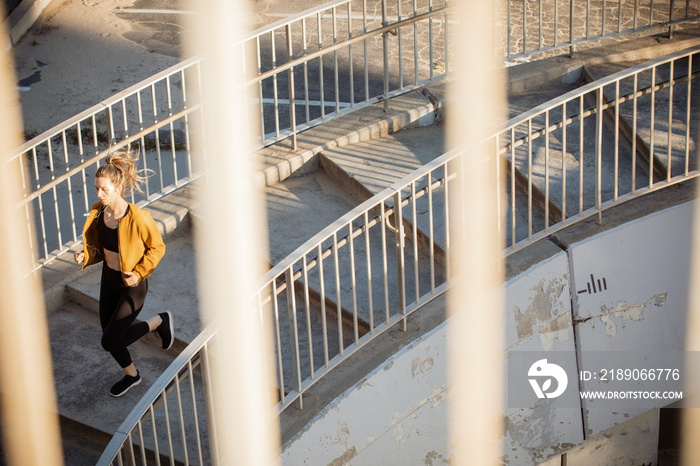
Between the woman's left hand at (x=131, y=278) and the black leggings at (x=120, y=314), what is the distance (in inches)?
4.8

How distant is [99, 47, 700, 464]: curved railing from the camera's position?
519 cm

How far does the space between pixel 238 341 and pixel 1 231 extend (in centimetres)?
242

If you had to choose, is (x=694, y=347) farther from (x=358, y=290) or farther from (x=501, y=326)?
(x=358, y=290)

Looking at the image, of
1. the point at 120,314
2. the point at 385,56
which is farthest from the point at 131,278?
the point at 385,56

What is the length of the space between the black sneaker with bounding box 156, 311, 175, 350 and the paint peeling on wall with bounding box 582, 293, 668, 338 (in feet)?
9.74

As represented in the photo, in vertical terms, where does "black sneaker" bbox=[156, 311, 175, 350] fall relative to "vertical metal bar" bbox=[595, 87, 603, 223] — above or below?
below

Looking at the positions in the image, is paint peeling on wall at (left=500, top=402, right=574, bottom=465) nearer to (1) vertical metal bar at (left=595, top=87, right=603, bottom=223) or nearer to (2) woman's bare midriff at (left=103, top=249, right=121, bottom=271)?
(1) vertical metal bar at (left=595, top=87, right=603, bottom=223)

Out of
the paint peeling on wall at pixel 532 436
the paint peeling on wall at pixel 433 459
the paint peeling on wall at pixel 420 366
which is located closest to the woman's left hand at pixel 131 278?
the paint peeling on wall at pixel 420 366

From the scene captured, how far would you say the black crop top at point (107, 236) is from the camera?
5695 mm

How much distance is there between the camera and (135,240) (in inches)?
222

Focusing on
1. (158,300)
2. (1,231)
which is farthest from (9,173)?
(158,300)

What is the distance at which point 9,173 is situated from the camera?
6.58 meters

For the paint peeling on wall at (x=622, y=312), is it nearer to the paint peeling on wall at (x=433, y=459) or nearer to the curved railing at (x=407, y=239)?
the curved railing at (x=407, y=239)

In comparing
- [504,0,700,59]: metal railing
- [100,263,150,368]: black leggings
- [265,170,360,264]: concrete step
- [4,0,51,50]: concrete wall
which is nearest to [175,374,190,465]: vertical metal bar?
[100,263,150,368]: black leggings
